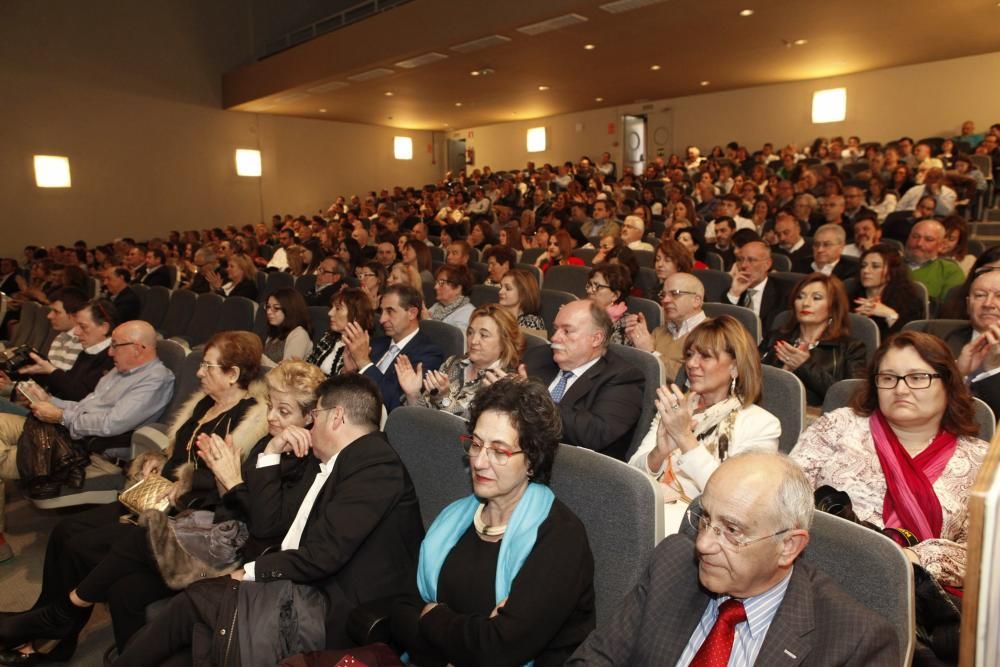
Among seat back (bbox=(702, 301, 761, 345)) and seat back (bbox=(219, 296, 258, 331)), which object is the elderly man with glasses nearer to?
seat back (bbox=(702, 301, 761, 345))

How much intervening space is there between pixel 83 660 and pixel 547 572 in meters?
1.80

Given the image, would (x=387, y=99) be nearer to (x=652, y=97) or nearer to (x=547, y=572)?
(x=652, y=97)

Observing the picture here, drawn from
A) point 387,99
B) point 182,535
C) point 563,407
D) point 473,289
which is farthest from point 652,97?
point 182,535

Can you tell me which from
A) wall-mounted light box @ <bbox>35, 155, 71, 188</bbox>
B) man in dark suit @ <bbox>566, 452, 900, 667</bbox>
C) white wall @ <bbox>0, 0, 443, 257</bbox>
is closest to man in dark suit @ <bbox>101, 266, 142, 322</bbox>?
man in dark suit @ <bbox>566, 452, 900, 667</bbox>

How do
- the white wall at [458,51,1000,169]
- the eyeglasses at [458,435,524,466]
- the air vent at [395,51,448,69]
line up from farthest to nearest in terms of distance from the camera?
the white wall at [458,51,1000,169], the air vent at [395,51,448,69], the eyeglasses at [458,435,524,466]

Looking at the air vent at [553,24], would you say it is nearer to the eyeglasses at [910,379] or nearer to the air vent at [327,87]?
the air vent at [327,87]

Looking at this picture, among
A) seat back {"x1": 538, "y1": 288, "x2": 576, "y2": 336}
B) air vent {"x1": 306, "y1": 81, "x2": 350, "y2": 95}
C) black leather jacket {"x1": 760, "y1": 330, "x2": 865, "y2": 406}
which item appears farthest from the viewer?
air vent {"x1": 306, "y1": 81, "x2": 350, "y2": 95}

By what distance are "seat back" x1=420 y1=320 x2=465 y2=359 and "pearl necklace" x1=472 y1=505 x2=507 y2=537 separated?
1.56 metres

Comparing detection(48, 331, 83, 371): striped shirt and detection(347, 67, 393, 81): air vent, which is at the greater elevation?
detection(347, 67, 393, 81): air vent

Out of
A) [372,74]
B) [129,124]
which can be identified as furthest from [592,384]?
[129,124]

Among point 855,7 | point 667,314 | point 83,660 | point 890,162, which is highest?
point 855,7

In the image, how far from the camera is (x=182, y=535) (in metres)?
1.96

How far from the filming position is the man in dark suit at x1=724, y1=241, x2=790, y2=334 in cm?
408

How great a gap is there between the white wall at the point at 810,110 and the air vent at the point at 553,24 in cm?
698
